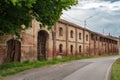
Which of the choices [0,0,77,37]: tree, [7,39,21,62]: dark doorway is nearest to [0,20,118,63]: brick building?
[7,39,21,62]: dark doorway

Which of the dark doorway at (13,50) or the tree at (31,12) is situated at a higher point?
the tree at (31,12)

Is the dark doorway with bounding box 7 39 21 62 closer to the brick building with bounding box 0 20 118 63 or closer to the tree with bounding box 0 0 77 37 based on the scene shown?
the brick building with bounding box 0 20 118 63

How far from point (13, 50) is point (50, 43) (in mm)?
10225

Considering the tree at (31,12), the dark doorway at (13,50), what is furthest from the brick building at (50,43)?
the tree at (31,12)

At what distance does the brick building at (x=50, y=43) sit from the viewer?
30.7 meters

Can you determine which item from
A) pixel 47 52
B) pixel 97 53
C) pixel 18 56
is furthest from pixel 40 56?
pixel 97 53

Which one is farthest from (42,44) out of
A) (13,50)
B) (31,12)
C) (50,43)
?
(31,12)

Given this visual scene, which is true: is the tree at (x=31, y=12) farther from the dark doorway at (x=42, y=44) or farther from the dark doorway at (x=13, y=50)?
the dark doorway at (x=42, y=44)

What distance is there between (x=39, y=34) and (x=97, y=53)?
3297 centimetres

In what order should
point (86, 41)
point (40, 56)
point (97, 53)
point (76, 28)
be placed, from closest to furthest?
point (40, 56) < point (76, 28) < point (86, 41) < point (97, 53)

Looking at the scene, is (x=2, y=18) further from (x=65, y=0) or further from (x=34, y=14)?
(x=65, y=0)

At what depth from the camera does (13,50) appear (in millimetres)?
30953

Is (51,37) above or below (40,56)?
above

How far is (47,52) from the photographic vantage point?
131 feet
